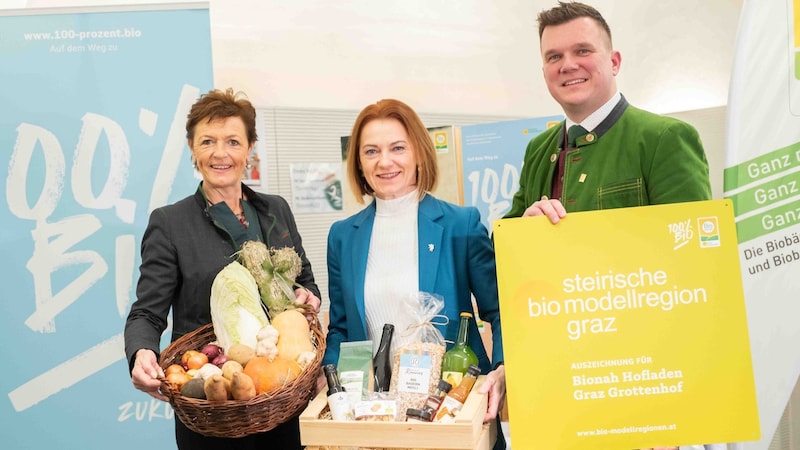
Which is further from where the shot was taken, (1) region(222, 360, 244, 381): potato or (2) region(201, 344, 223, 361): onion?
(2) region(201, 344, 223, 361): onion

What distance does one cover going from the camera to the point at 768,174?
6.93 ft

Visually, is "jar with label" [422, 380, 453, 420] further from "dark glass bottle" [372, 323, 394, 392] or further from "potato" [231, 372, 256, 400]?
"potato" [231, 372, 256, 400]

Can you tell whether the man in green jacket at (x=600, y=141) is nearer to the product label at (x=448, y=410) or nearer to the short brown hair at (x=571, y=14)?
the short brown hair at (x=571, y=14)

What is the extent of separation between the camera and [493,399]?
5.40 feet

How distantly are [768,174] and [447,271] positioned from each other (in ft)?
3.48

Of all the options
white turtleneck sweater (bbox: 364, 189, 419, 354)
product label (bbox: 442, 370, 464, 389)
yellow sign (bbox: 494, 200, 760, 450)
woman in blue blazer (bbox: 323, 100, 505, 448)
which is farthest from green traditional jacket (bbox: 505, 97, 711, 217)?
product label (bbox: 442, 370, 464, 389)

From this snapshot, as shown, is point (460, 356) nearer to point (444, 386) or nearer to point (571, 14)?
point (444, 386)

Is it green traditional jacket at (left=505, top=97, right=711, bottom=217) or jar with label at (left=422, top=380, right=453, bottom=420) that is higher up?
green traditional jacket at (left=505, top=97, right=711, bottom=217)

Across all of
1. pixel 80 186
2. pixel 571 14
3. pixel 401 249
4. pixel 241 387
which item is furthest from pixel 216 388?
pixel 80 186

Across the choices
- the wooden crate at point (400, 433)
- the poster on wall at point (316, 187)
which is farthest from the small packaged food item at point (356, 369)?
the poster on wall at point (316, 187)

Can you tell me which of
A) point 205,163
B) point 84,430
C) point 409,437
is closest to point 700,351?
point 409,437

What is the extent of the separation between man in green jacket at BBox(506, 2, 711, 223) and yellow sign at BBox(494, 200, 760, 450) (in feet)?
0.67

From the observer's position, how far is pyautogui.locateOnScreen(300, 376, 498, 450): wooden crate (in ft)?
4.82

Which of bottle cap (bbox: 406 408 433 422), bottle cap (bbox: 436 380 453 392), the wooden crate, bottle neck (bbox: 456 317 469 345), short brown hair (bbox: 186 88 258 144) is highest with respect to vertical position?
short brown hair (bbox: 186 88 258 144)
